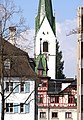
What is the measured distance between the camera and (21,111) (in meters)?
51.4

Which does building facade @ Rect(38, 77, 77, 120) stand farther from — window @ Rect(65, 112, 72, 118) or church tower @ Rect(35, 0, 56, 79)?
church tower @ Rect(35, 0, 56, 79)

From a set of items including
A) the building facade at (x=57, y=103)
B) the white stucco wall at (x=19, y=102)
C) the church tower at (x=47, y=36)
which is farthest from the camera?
the church tower at (x=47, y=36)

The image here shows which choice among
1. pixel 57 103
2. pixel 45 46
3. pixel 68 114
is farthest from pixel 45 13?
pixel 68 114

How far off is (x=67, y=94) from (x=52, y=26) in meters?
35.9

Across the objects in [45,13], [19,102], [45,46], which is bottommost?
[19,102]

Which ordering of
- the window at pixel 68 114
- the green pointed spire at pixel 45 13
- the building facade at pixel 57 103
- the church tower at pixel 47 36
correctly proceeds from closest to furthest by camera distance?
the window at pixel 68 114
the building facade at pixel 57 103
the church tower at pixel 47 36
the green pointed spire at pixel 45 13

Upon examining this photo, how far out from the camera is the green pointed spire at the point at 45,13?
114 m

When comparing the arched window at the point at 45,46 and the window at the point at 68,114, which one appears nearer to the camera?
the window at the point at 68,114

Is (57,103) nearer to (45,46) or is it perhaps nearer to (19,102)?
(19,102)

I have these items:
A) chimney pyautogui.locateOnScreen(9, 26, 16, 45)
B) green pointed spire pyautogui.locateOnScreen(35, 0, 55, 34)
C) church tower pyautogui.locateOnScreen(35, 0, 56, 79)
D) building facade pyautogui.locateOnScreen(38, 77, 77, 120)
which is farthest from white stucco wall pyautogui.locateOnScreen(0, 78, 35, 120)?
green pointed spire pyautogui.locateOnScreen(35, 0, 55, 34)

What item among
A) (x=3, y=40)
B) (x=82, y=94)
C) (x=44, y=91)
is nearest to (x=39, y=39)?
(x=44, y=91)

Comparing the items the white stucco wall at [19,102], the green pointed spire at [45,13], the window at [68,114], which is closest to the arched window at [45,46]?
the green pointed spire at [45,13]

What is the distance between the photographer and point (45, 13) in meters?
116

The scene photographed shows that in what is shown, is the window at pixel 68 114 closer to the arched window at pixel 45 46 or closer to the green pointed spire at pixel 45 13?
the arched window at pixel 45 46
